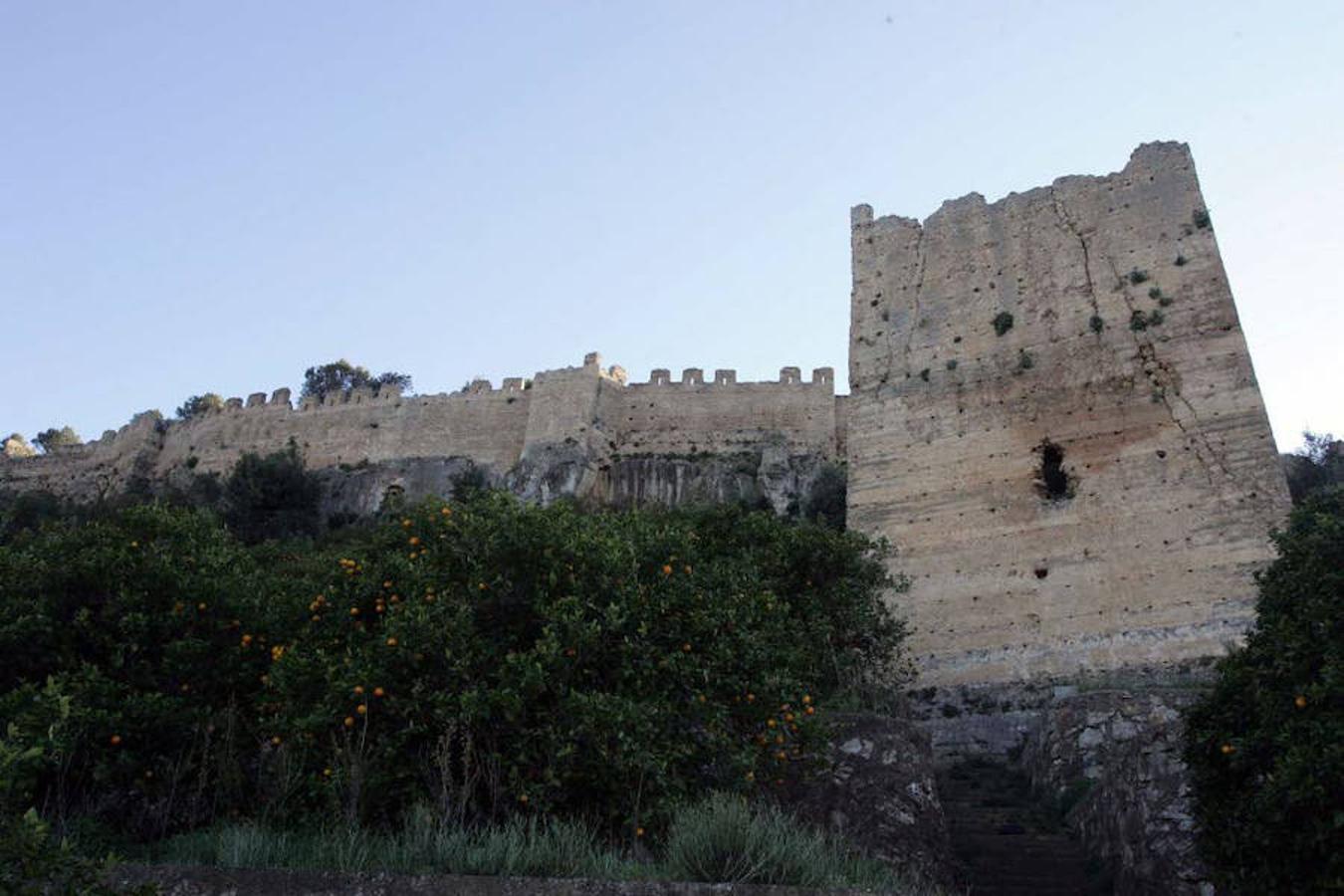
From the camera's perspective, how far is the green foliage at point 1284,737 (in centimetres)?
784

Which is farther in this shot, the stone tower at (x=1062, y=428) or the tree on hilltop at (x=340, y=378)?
the tree on hilltop at (x=340, y=378)

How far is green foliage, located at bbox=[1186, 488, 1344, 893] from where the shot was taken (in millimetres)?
7836

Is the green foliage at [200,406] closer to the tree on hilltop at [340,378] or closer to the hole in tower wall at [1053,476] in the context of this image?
the tree on hilltop at [340,378]

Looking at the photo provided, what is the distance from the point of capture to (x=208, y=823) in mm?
9852

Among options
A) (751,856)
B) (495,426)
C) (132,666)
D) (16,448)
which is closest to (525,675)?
(751,856)

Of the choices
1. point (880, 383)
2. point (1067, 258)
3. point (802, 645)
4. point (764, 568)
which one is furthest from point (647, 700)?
point (1067, 258)

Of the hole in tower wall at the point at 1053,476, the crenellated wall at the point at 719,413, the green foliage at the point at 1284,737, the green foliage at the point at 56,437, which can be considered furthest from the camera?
the green foliage at the point at 56,437

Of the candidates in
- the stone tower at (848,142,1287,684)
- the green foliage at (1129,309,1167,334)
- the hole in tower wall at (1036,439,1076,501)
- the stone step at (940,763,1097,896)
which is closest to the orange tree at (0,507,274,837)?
the stone step at (940,763,1097,896)

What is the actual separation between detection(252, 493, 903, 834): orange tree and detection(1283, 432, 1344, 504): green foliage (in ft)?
67.4

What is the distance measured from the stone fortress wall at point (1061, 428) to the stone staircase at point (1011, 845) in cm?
633

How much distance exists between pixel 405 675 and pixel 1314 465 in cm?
2745

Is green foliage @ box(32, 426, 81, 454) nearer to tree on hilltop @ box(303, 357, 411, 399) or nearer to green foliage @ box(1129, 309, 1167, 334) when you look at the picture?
tree on hilltop @ box(303, 357, 411, 399)

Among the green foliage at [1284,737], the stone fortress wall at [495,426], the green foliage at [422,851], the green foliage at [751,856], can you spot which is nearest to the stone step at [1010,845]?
the green foliage at [1284,737]

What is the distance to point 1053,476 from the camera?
2267 cm
